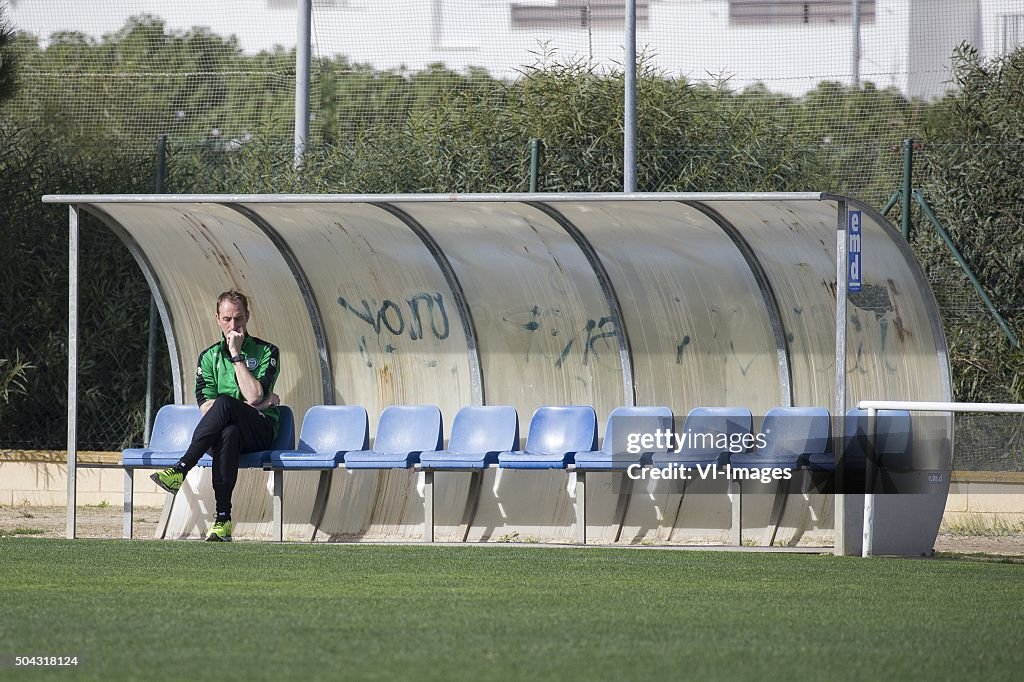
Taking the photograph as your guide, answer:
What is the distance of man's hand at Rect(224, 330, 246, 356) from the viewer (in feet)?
33.7

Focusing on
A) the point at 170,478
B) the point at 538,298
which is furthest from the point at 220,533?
the point at 538,298

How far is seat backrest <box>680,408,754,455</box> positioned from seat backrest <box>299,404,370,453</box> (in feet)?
7.23

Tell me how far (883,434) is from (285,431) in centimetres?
397

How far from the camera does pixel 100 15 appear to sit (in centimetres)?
1939

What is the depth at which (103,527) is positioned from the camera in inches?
456

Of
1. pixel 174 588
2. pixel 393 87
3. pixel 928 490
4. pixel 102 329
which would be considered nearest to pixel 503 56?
pixel 393 87

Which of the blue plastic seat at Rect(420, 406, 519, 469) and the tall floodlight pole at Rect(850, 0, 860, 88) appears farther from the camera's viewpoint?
the tall floodlight pole at Rect(850, 0, 860, 88)

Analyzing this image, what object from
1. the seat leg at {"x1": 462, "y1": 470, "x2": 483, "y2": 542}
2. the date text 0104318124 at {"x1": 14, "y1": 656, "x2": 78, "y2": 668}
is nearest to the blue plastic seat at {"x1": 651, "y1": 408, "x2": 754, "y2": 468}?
the seat leg at {"x1": 462, "y1": 470, "x2": 483, "y2": 542}

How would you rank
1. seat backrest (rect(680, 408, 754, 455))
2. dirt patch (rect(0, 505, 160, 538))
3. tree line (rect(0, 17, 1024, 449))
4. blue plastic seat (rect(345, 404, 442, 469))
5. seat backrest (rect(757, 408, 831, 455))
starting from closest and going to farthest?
seat backrest (rect(757, 408, 831, 455)), seat backrest (rect(680, 408, 754, 455)), blue plastic seat (rect(345, 404, 442, 469)), dirt patch (rect(0, 505, 160, 538)), tree line (rect(0, 17, 1024, 449))

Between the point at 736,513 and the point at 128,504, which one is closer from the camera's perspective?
the point at 736,513

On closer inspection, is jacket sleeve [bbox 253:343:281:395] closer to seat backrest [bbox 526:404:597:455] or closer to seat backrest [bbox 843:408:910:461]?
seat backrest [bbox 526:404:597:455]

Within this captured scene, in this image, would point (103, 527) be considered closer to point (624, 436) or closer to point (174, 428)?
point (174, 428)

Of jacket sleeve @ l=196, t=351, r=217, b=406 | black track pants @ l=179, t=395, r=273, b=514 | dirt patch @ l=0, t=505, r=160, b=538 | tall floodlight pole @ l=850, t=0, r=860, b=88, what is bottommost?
dirt patch @ l=0, t=505, r=160, b=538

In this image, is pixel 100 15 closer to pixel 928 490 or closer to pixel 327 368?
pixel 327 368
